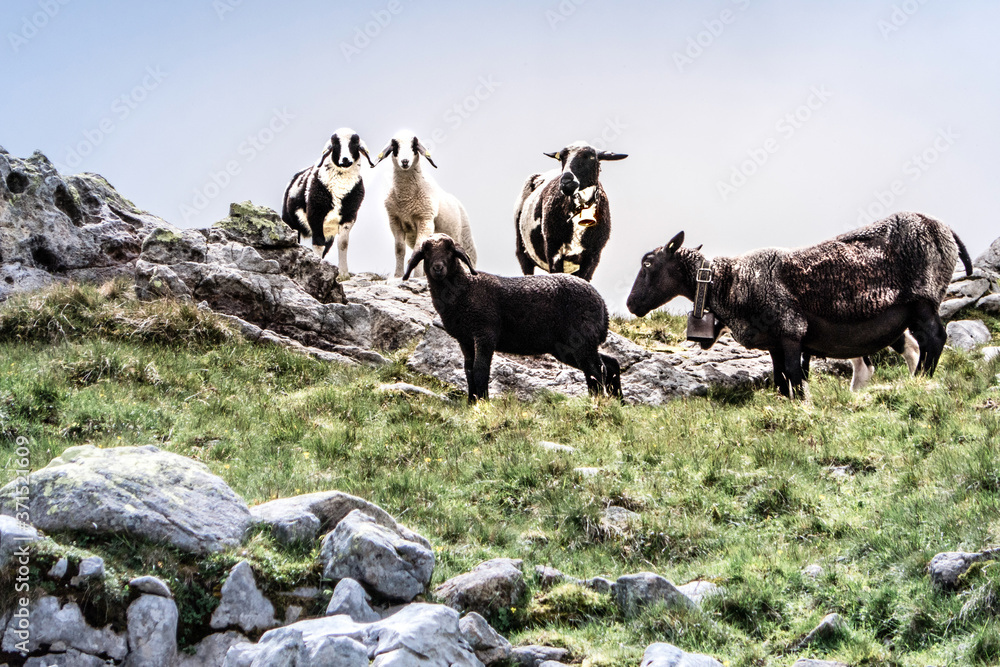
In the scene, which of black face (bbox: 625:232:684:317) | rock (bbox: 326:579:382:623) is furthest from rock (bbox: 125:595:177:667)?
black face (bbox: 625:232:684:317)

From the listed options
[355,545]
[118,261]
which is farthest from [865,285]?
[118,261]

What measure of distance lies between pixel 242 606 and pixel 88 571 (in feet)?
3.00

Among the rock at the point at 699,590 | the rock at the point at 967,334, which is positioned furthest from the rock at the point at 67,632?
the rock at the point at 967,334

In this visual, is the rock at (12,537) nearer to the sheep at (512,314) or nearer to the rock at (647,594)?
the rock at (647,594)

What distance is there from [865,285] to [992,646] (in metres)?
7.50

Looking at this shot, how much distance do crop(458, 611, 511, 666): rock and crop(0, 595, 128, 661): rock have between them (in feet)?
6.41

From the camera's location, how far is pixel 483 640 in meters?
5.97

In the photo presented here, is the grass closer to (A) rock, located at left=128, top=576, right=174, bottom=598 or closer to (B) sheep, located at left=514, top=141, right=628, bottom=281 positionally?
(A) rock, located at left=128, top=576, right=174, bottom=598

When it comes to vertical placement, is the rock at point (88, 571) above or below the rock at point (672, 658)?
above

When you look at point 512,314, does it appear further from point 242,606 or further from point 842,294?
point 242,606

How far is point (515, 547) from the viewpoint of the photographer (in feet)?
26.1

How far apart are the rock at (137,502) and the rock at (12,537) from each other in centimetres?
23

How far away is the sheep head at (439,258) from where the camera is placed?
12664mm

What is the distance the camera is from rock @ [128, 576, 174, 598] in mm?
5984
